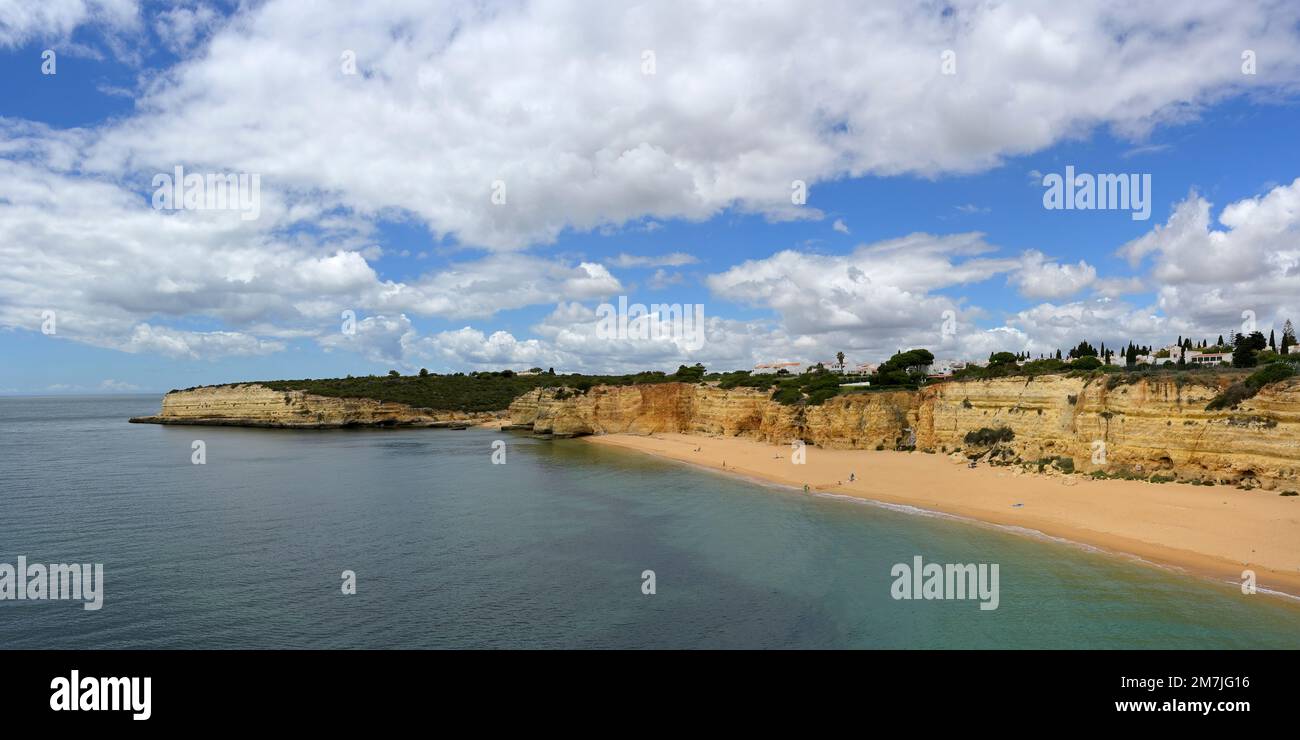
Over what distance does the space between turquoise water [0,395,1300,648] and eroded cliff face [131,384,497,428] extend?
2058 inches

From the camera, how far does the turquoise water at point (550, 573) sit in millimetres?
15383

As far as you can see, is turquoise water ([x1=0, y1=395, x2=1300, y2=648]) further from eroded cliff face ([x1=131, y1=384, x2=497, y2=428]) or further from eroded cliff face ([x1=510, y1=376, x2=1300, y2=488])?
eroded cliff face ([x1=131, y1=384, x2=497, y2=428])

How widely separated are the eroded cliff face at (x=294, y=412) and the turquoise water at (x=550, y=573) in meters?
52.3

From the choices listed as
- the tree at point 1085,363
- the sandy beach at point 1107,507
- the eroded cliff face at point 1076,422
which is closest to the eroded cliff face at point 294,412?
the eroded cliff face at point 1076,422

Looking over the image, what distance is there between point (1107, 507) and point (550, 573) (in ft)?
75.7

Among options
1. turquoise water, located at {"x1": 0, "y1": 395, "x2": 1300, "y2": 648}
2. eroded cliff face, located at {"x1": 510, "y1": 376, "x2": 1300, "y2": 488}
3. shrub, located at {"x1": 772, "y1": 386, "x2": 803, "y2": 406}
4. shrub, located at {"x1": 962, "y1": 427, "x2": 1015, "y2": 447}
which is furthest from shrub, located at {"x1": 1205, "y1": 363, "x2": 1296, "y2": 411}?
shrub, located at {"x1": 772, "y1": 386, "x2": 803, "y2": 406}

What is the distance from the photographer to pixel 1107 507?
26.5 meters

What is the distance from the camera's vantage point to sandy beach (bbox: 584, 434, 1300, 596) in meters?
20.3
